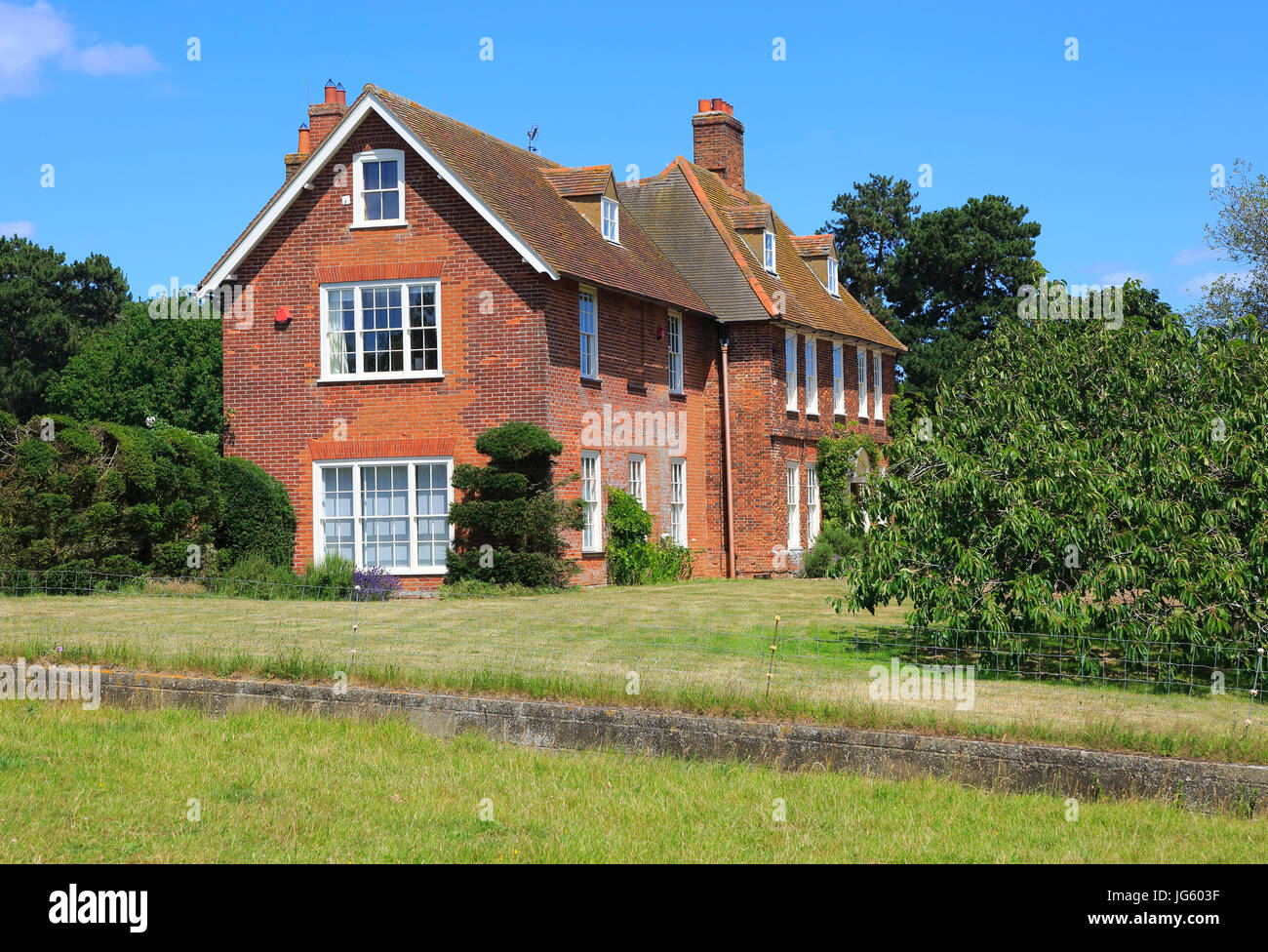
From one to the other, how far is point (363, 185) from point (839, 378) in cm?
1483

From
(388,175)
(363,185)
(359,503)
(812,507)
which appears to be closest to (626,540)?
(359,503)

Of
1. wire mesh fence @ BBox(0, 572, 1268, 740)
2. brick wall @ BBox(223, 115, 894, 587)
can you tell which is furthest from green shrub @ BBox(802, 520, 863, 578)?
wire mesh fence @ BBox(0, 572, 1268, 740)

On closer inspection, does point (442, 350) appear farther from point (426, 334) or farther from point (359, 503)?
point (359, 503)

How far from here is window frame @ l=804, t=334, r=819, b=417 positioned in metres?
33.9

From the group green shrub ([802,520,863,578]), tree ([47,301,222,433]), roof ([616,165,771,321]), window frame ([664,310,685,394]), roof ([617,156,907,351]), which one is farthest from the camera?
tree ([47,301,222,433])

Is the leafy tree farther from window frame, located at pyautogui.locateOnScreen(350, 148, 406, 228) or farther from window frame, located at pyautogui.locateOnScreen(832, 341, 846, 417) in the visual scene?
window frame, located at pyautogui.locateOnScreen(832, 341, 846, 417)

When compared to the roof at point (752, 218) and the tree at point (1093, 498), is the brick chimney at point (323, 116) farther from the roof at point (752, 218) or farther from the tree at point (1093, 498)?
the tree at point (1093, 498)

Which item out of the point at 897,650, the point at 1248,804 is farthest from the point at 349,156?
the point at 1248,804

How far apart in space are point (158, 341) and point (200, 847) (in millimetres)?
43813

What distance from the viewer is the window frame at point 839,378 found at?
35500 millimetres

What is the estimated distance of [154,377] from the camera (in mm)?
48375

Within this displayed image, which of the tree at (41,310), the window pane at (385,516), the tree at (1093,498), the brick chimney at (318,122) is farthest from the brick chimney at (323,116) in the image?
the tree at (41,310)

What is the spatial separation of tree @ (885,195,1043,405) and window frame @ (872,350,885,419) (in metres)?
13.0

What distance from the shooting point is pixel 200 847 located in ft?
25.2
